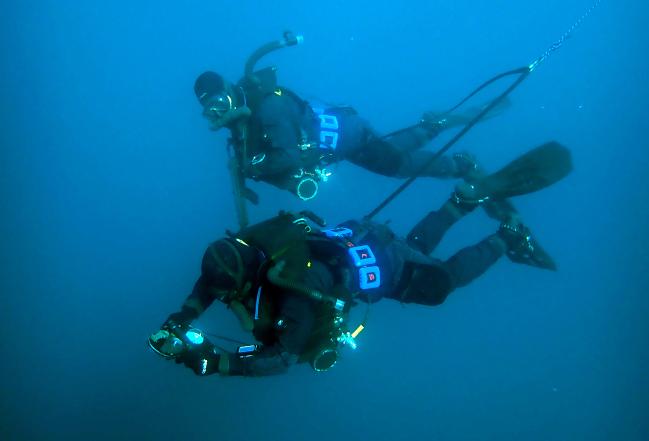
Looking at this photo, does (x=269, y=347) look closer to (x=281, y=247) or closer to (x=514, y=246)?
(x=281, y=247)

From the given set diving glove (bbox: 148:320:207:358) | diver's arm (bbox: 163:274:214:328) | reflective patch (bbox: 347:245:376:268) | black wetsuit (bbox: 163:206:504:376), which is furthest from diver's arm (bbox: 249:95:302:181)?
diving glove (bbox: 148:320:207:358)

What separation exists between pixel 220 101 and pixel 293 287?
224 centimetres

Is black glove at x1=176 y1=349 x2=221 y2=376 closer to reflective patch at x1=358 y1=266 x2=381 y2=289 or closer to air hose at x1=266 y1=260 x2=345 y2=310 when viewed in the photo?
air hose at x1=266 y1=260 x2=345 y2=310

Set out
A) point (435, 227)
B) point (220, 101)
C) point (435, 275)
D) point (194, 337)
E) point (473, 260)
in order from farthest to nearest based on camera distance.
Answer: point (435, 227), point (473, 260), point (220, 101), point (435, 275), point (194, 337)

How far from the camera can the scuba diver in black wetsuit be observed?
315cm

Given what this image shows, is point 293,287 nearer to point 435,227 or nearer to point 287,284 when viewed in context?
point 287,284

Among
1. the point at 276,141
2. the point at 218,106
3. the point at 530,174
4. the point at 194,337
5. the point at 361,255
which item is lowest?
the point at 194,337

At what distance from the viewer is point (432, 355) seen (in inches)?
505

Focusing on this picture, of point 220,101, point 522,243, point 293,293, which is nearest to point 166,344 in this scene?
point 293,293

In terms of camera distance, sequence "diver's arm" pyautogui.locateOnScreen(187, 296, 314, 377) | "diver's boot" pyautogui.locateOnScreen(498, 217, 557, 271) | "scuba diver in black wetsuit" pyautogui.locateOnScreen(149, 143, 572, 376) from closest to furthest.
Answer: "scuba diver in black wetsuit" pyautogui.locateOnScreen(149, 143, 572, 376), "diver's arm" pyautogui.locateOnScreen(187, 296, 314, 377), "diver's boot" pyautogui.locateOnScreen(498, 217, 557, 271)

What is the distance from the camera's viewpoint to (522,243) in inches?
196

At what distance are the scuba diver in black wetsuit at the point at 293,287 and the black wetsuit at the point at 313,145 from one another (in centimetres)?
90

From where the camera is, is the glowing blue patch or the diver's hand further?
the glowing blue patch

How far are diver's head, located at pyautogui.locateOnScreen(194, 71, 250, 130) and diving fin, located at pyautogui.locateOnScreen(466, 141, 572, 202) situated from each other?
2.52m
